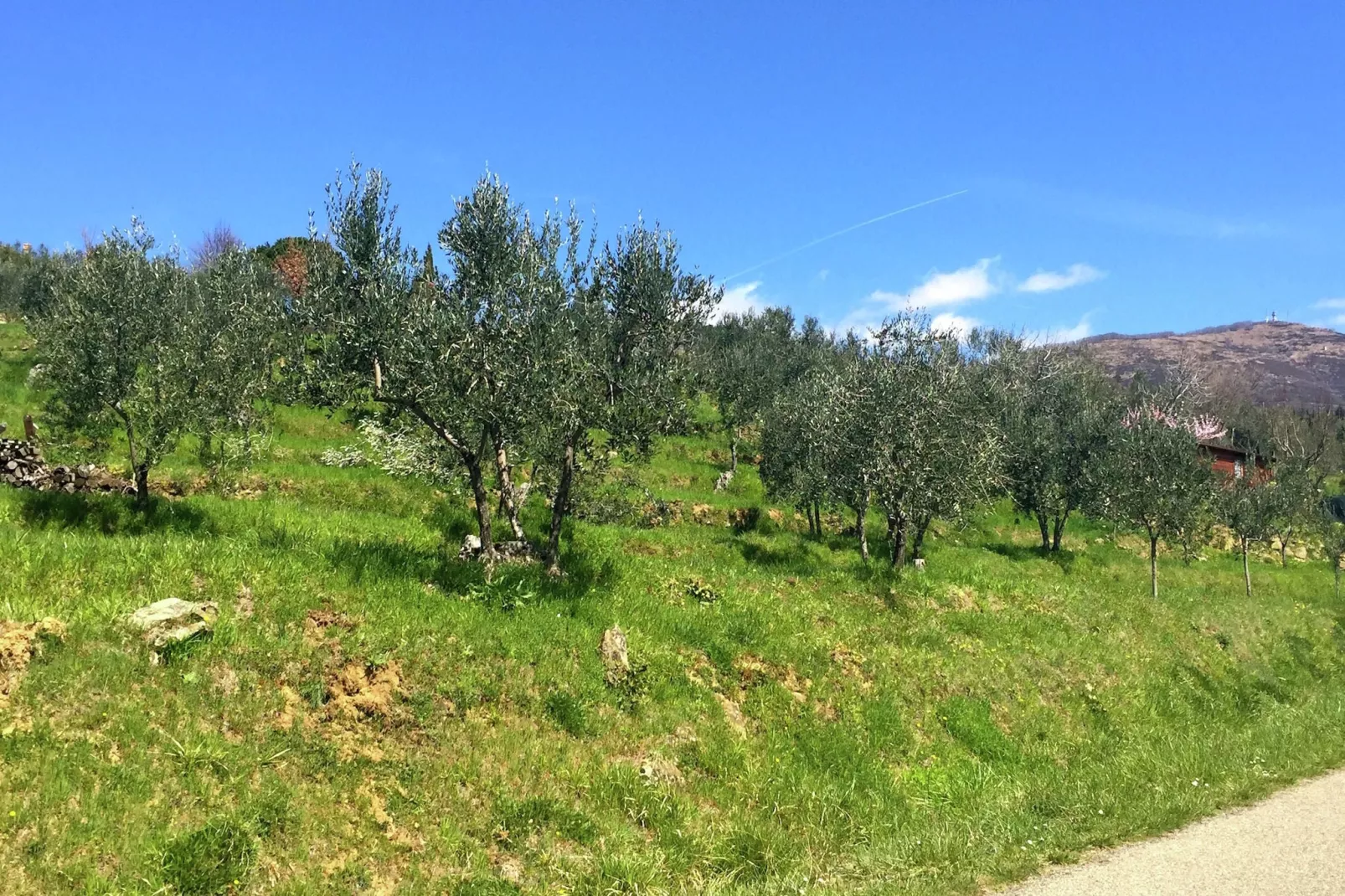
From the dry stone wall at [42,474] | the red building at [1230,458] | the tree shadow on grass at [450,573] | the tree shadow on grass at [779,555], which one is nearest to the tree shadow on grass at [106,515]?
the dry stone wall at [42,474]

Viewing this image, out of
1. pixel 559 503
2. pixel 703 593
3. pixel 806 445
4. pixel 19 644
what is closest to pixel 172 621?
pixel 19 644

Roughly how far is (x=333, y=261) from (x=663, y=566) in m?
13.6

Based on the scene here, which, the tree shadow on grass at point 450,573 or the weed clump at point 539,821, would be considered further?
the tree shadow on grass at point 450,573

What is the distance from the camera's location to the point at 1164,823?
1278 centimetres

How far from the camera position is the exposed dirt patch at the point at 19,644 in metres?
10.2

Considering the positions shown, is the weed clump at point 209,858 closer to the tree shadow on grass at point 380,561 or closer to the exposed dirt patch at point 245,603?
the exposed dirt patch at point 245,603

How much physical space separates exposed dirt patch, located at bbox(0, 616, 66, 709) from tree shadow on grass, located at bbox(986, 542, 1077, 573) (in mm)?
44562

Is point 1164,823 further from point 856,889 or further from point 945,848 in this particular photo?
point 856,889

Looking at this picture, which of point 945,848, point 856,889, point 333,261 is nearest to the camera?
point 856,889

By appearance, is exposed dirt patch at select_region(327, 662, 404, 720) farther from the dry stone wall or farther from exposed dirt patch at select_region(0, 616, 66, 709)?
the dry stone wall

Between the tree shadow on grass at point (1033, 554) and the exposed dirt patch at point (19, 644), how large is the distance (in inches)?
1754

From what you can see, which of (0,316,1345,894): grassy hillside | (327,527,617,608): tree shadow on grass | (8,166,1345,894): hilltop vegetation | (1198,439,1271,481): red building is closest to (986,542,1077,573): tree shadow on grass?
(8,166,1345,894): hilltop vegetation

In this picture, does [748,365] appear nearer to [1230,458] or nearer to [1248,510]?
[1248,510]

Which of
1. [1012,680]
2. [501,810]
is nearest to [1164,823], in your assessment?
[1012,680]
